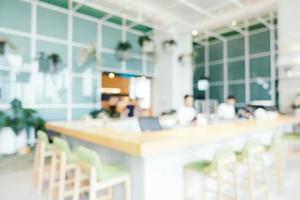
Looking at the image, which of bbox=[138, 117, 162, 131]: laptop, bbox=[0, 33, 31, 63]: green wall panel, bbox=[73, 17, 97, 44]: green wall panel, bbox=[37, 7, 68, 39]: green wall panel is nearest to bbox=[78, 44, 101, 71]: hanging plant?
bbox=[73, 17, 97, 44]: green wall panel

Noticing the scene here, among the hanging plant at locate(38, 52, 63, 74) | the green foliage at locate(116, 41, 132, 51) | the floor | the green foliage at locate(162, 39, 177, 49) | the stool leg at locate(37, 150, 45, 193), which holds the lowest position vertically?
the floor

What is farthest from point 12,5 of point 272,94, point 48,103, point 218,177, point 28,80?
point 272,94

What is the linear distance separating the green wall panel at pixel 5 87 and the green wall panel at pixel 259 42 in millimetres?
8250

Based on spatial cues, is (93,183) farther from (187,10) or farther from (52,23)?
(187,10)

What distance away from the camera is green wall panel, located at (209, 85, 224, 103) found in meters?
9.49

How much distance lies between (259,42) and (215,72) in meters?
2.12

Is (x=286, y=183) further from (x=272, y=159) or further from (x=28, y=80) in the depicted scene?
(x=28, y=80)

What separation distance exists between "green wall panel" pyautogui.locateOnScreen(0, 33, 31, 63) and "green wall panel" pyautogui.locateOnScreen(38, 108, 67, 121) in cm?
136

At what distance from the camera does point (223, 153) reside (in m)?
2.09

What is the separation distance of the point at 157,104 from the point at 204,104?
2.27 meters

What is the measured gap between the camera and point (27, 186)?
3301 mm

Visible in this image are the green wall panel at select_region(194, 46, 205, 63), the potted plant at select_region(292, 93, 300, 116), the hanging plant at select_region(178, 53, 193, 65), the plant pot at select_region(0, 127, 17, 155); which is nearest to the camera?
the plant pot at select_region(0, 127, 17, 155)

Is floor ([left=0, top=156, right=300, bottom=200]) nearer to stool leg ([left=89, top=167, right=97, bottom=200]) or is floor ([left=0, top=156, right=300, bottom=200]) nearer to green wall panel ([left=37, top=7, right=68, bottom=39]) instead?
stool leg ([left=89, top=167, right=97, bottom=200])

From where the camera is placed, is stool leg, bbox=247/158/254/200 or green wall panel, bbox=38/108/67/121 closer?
stool leg, bbox=247/158/254/200
